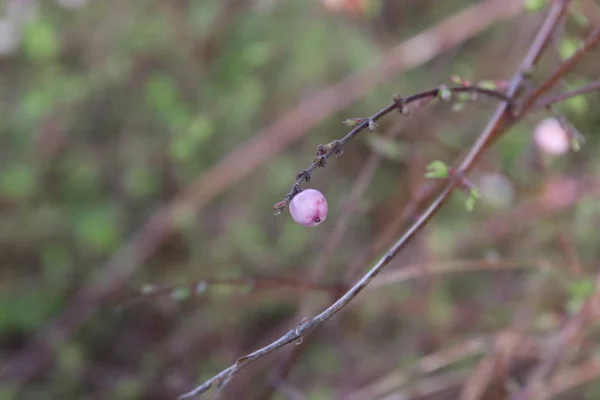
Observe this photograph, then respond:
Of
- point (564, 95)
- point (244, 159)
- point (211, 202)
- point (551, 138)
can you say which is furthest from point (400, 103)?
point (211, 202)

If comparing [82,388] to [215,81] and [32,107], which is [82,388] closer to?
[32,107]

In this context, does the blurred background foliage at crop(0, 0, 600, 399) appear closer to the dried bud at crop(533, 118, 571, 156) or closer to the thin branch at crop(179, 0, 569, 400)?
the dried bud at crop(533, 118, 571, 156)

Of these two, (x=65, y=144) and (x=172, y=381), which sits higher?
(x=65, y=144)

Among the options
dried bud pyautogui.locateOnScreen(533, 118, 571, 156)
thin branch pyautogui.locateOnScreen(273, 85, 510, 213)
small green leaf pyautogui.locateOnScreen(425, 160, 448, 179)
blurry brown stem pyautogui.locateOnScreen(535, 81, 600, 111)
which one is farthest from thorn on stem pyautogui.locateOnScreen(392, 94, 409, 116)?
dried bud pyautogui.locateOnScreen(533, 118, 571, 156)

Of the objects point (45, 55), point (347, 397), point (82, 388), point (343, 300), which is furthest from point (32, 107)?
point (343, 300)

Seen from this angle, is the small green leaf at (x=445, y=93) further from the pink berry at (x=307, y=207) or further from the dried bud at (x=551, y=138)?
the dried bud at (x=551, y=138)
